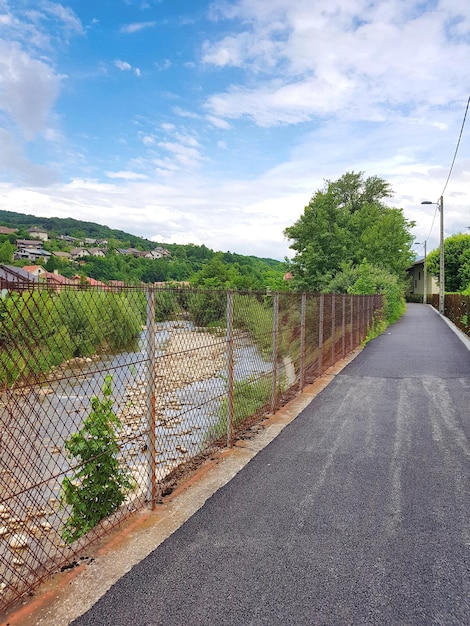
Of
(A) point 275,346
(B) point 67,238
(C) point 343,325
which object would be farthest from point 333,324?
(B) point 67,238

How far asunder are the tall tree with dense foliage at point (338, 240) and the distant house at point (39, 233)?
97.8 metres

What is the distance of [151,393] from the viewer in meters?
3.23

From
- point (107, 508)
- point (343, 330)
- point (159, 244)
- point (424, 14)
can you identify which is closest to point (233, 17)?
point (424, 14)

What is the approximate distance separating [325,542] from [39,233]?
128387 millimetres

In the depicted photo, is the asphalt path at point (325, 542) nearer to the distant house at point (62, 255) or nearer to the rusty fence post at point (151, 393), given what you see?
the rusty fence post at point (151, 393)

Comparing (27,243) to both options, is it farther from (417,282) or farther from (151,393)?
(151,393)

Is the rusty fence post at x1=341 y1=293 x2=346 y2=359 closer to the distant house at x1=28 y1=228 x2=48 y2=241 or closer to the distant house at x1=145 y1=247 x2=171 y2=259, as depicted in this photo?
the distant house at x1=145 y1=247 x2=171 y2=259

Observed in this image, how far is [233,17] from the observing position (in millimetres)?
11188

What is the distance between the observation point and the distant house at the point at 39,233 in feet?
380

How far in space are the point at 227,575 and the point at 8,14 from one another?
46.2ft

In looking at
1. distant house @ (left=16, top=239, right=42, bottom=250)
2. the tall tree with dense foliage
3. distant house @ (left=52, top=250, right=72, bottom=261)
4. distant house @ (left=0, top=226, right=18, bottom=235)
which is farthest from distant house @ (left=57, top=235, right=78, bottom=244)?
the tall tree with dense foliage

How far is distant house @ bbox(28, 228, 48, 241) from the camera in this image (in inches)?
4556

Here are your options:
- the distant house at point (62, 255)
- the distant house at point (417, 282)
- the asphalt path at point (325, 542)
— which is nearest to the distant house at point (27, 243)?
the distant house at point (62, 255)

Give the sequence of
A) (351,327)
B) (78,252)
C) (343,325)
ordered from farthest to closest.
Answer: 1. (78,252)
2. (351,327)
3. (343,325)
